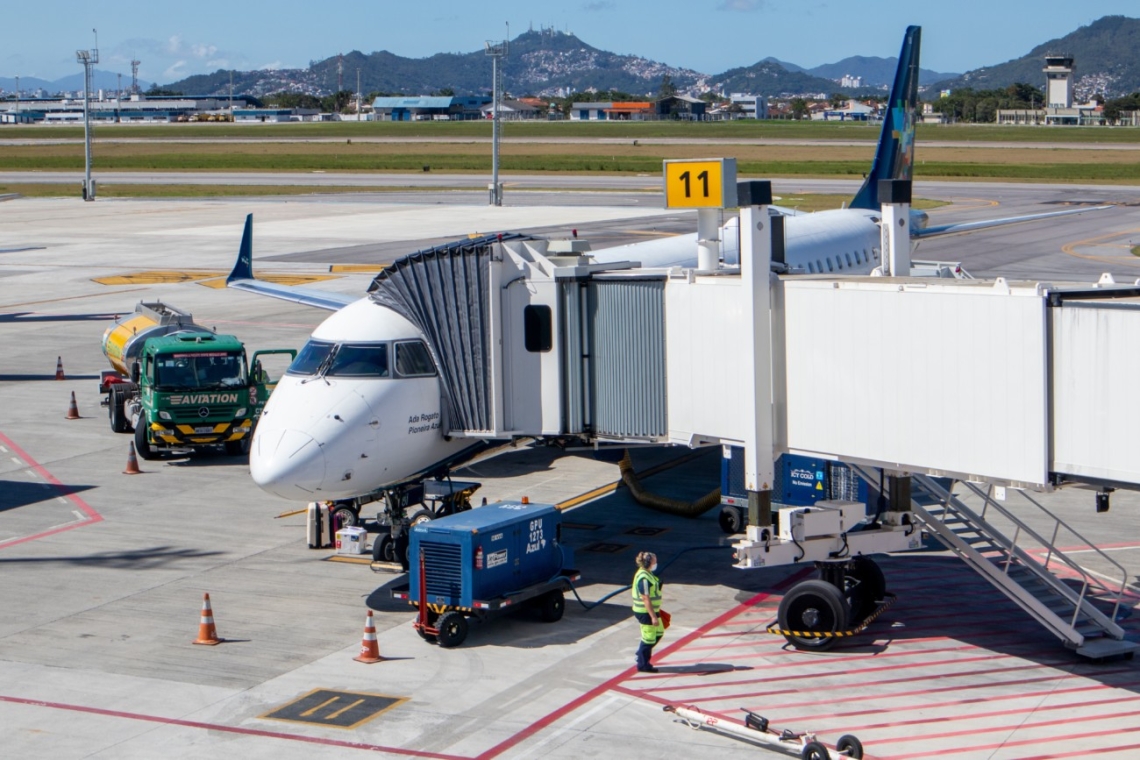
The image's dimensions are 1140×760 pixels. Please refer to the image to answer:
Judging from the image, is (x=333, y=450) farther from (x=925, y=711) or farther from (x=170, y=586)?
(x=925, y=711)

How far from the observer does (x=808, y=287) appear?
20.5 meters

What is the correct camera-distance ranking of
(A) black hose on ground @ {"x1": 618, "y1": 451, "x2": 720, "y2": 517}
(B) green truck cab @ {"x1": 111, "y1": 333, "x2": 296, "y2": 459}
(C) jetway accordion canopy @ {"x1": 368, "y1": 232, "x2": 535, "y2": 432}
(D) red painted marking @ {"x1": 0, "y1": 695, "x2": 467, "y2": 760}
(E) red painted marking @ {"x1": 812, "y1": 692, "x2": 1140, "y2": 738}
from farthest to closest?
1. (B) green truck cab @ {"x1": 111, "y1": 333, "x2": 296, "y2": 459}
2. (A) black hose on ground @ {"x1": 618, "y1": 451, "x2": 720, "y2": 517}
3. (C) jetway accordion canopy @ {"x1": 368, "y1": 232, "x2": 535, "y2": 432}
4. (E) red painted marking @ {"x1": 812, "y1": 692, "x2": 1140, "y2": 738}
5. (D) red painted marking @ {"x1": 0, "y1": 695, "x2": 467, "y2": 760}

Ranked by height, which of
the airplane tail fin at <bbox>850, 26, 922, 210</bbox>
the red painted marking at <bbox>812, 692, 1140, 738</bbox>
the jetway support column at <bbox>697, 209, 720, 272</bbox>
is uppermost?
the airplane tail fin at <bbox>850, 26, 922, 210</bbox>

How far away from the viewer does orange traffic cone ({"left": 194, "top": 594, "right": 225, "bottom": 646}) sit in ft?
69.7

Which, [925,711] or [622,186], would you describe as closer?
[925,711]

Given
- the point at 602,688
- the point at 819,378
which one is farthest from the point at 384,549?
the point at 819,378

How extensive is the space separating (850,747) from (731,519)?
449 inches

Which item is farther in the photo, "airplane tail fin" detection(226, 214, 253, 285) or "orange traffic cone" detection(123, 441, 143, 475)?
"airplane tail fin" detection(226, 214, 253, 285)

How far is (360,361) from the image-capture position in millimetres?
24719

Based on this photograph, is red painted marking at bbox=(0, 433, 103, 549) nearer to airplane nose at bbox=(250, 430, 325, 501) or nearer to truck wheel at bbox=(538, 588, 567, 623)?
airplane nose at bbox=(250, 430, 325, 501)

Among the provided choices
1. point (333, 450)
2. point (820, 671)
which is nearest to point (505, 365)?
point (333, 450)

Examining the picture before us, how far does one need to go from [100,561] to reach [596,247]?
5490cm

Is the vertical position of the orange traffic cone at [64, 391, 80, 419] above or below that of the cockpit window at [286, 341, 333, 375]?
below

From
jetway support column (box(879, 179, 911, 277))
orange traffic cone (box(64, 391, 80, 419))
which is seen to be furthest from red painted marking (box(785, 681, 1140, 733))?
orange traffic cone (box(64, 391, 80, 419))
